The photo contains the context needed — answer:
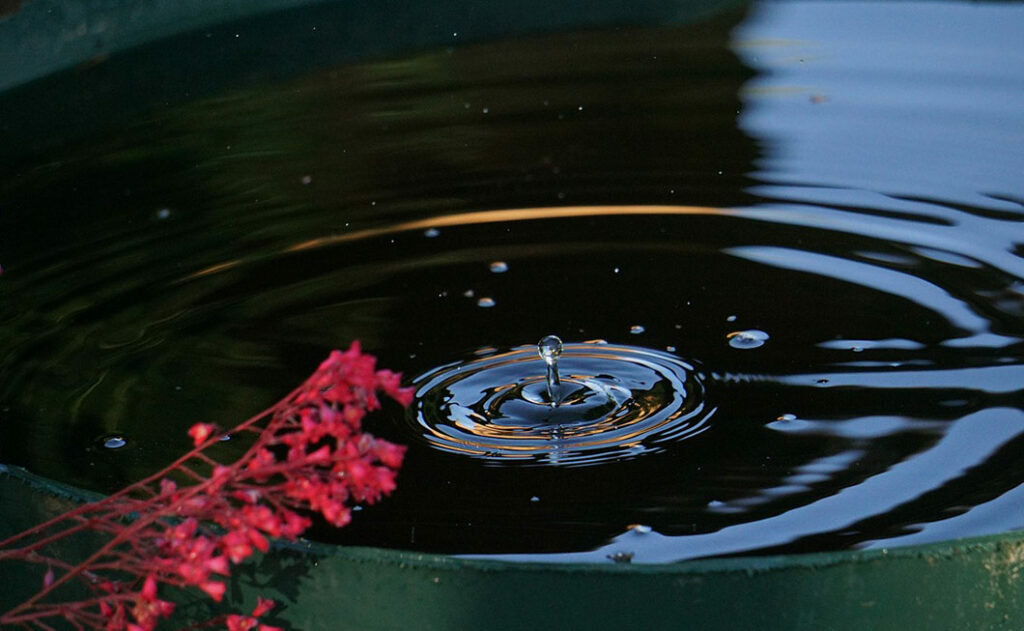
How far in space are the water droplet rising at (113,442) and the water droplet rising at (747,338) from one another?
0.84m

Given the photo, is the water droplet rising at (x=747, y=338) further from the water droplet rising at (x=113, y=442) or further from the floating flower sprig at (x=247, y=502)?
the floating flower sprig at (x=247, y=502)

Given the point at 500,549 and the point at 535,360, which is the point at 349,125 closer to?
the point at 535,360

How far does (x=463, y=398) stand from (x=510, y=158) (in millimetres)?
1185

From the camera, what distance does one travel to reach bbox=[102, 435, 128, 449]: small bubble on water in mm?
1993

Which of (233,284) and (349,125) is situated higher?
(349,125)

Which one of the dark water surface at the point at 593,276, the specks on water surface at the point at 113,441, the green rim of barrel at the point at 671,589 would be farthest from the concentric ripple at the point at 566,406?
the green rim of barrel at the point at 671,589

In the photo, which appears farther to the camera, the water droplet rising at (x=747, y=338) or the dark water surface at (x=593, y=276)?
the water droplet rising at (x=747, y=338)

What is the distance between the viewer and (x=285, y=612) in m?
1.37

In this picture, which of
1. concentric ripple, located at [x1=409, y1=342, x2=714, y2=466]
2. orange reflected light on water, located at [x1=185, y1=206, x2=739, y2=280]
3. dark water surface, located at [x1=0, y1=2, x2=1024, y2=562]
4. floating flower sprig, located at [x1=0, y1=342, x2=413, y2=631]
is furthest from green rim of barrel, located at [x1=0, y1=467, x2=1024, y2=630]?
orange reflected light on water, located at [x1=185, y1=206, x2=739, y2=280]

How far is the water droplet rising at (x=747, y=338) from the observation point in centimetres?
220

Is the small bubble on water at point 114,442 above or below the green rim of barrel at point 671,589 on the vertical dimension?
above

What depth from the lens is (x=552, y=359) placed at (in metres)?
2.11

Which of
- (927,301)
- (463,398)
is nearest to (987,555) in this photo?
(463,398)

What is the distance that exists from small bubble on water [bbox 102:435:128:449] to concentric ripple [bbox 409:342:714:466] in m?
0.37
